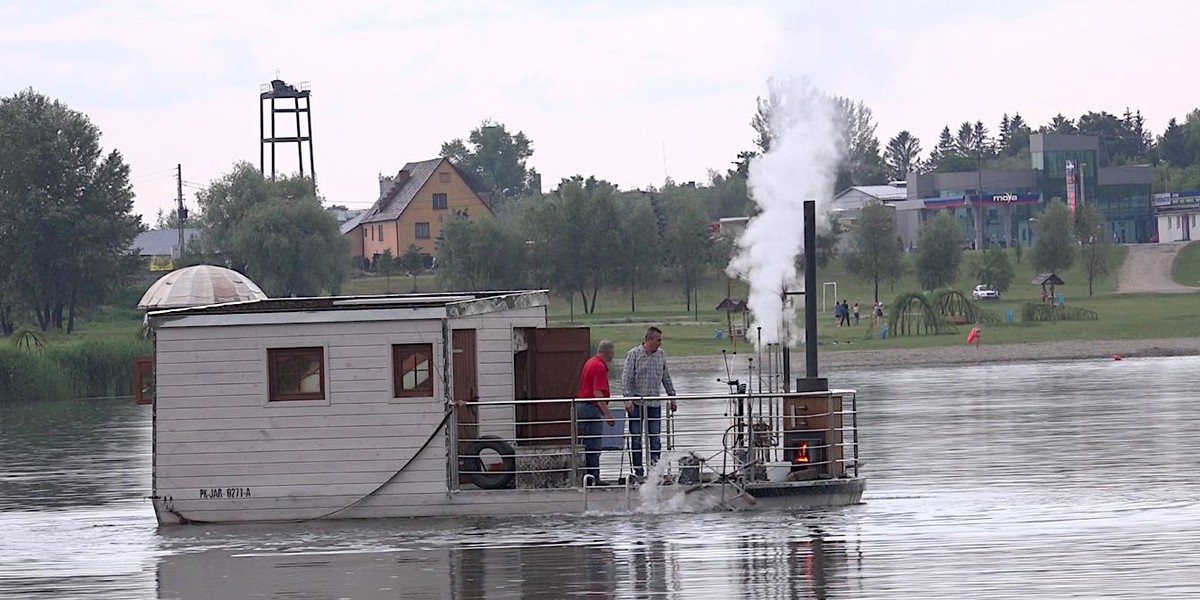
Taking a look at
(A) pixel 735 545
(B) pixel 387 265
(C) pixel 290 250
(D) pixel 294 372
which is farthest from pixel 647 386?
(B) pixel 387 265

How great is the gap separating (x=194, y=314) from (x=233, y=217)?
273 ft

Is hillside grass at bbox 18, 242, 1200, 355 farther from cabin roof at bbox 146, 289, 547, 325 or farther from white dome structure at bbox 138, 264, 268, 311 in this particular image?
cabin roof at bbox 146, 289, 547, 325

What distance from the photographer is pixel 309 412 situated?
70.0 feet

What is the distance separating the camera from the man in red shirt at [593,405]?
21.3 m

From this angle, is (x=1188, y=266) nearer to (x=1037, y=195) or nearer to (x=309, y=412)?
(x=1037, y=195)

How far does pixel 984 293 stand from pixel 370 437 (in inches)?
2935

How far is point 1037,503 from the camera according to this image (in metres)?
21.9

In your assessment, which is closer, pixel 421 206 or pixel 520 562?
pixel 520 562

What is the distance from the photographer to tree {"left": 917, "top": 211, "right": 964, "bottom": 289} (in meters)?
98.0

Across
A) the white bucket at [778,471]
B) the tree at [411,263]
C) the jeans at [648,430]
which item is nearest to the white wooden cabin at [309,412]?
the jeans at [648,430]

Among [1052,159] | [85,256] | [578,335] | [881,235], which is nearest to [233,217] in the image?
[85,256]

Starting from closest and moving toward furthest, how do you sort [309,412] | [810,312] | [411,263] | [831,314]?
[309,412] → [810,312] → [831,314] → [411,263]

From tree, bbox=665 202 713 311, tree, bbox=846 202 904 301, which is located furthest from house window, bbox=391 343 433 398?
tree, bbox=846 202 904 301

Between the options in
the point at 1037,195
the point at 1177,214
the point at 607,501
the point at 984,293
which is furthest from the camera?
the point at 1037,195
